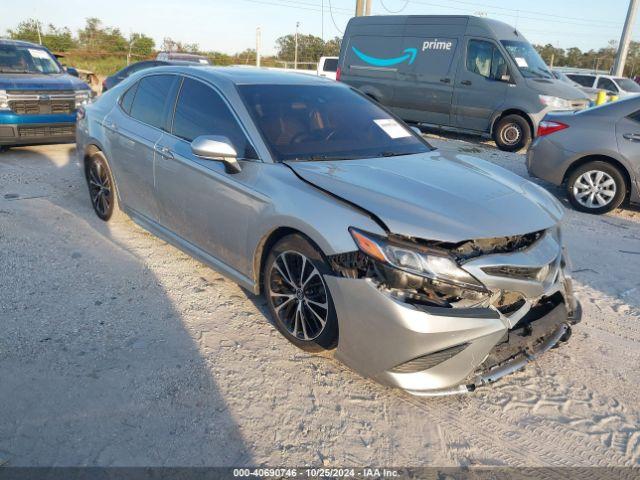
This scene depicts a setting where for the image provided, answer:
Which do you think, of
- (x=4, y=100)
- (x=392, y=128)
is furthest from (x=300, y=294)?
(x=4, y=100)

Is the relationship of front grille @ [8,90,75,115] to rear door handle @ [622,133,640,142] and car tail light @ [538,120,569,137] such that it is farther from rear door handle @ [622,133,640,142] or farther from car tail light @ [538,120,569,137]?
rear door handle @ [622,133,640,142]

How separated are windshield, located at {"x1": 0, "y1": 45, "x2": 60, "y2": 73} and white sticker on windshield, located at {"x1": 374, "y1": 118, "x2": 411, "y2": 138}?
25.3ft

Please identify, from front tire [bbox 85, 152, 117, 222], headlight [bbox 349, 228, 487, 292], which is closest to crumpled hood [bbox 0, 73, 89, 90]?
front tire [bbox 85, 152, 117, 222]

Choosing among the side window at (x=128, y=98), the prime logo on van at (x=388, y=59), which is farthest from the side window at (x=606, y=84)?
the side window at (x=128, y=98)

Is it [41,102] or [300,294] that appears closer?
[300,294]

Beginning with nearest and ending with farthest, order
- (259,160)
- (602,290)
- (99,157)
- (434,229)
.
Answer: (434,229)
(259,160)
(602,290)
(99,157)

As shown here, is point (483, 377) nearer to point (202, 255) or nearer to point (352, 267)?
point (352, 267)

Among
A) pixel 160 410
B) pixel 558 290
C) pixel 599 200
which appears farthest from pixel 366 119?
pixel 599 200

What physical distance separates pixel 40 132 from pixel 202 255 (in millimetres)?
6159

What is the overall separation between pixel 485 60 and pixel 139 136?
8690 mm

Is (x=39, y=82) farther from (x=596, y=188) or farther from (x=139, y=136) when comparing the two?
(x=596, y=188)

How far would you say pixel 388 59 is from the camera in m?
12.1

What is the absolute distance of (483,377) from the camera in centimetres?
263

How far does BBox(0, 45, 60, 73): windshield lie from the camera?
886 cm
